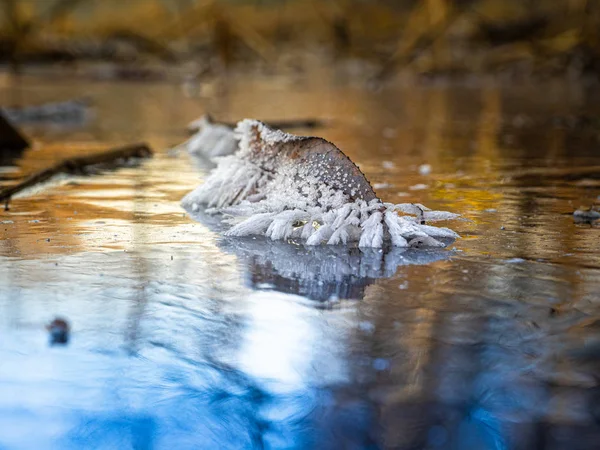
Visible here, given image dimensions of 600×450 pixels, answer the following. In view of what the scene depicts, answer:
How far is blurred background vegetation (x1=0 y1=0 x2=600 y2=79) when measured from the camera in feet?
90.6

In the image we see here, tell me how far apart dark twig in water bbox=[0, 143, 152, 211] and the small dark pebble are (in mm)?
2459

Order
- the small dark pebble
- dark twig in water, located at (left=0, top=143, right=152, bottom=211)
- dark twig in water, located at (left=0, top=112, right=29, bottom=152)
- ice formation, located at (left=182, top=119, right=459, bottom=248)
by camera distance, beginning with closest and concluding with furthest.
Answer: the small dark pebble < ice formation, located at (left=182, top=119, right=459, bottom=248) < dark twig in water, located at (left=0, top=143, right=152, bottom=211) < dark twig in water, located at (left=0, top=112, right=29, bottom=152)

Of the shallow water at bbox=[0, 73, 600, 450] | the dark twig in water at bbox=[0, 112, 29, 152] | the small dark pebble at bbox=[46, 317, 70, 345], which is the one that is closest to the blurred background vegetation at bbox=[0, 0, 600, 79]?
the dark twig in water at bbox=[0, 112, 29, 152]

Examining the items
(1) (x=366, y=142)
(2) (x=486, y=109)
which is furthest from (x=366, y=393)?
(2) (x=486, y=109)

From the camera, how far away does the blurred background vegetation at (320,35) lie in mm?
27609

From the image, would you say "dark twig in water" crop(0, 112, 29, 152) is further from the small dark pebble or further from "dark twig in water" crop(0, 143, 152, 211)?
the small dark pebble

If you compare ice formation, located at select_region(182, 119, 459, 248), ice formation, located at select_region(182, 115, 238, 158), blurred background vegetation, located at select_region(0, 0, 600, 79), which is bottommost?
ice formation, located at select_region(182, 119, 459, 248)

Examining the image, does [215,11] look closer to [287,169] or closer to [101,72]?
[101,72]

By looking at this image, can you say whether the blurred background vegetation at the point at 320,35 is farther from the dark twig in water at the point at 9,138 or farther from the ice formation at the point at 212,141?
the ice formation at the point at 212,141

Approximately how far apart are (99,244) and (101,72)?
39.0 metres

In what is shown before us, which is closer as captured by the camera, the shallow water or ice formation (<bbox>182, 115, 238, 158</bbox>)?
the shallow water

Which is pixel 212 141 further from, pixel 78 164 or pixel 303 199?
pixel 303 199

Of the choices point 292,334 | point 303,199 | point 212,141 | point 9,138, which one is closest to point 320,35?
point 9,138

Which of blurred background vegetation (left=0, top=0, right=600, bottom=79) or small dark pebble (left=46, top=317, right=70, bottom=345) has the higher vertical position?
blurred background vegetation (left=0, top=0, right=600, bottom=79)
